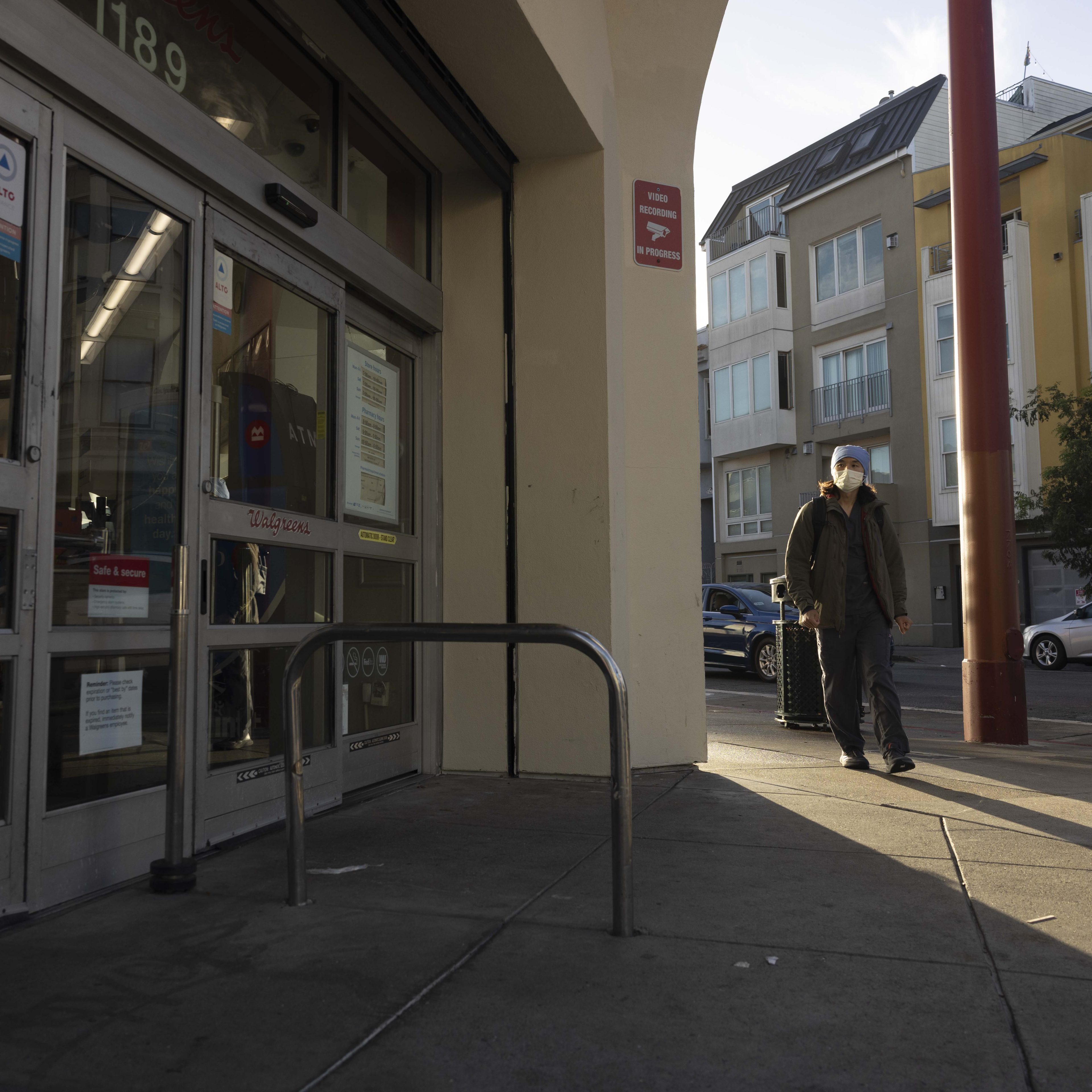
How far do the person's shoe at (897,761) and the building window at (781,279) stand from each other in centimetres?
2995

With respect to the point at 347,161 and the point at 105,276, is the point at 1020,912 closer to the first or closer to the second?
the point at 105,276

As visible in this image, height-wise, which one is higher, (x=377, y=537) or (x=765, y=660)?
(x=377, y=537)

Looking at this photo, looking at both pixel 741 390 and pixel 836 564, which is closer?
pixel 836 564

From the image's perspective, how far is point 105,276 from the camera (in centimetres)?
379

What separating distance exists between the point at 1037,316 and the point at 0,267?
28421 mm

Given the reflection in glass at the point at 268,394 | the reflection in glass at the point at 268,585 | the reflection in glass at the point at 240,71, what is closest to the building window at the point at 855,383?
the reflection in glass at the point at 240,71

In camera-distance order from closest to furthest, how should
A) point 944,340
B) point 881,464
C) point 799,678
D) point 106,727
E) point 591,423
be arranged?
point 106,727, point 591,423, point 799,678, point 944,340, point 881,464

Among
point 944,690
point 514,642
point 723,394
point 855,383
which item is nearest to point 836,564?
point 514,642

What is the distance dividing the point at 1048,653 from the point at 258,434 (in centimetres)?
1844

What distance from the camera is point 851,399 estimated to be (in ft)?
106

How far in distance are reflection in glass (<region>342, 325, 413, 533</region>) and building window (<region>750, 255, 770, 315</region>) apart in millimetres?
29956

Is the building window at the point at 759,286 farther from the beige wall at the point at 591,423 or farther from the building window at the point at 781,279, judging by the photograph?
the beige wall at the point at 591,423

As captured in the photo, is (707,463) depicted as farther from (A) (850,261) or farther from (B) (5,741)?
(B) (5,741)

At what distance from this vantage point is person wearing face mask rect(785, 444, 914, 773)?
6.32 metres
